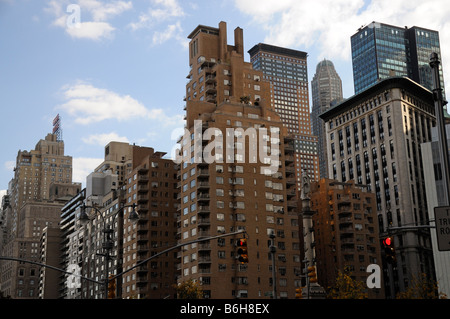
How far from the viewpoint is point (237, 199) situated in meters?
124

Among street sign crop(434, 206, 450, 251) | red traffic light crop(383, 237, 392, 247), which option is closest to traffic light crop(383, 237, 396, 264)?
red traffic light crop(383, 237, 392, 247)

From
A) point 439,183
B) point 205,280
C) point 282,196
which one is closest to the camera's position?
point 439,183

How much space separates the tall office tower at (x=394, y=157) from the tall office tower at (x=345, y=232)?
9.71 m

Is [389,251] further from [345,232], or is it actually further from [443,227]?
[345,232]

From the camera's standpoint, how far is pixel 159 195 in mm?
145750

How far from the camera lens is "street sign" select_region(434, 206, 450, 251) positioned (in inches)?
970

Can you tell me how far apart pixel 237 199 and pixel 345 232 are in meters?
37.7

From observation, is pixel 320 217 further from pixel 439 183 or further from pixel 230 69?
pixel 439 183

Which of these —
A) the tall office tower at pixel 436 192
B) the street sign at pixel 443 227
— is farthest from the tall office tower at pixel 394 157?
the street sign at pixel 443 227

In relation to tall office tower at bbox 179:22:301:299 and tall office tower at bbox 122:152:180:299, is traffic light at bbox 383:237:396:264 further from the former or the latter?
tall office tower at bbox 122:152:180:299

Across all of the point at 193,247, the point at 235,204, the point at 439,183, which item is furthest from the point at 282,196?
the point at 439,183

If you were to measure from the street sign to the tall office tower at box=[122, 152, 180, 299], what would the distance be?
11485cm

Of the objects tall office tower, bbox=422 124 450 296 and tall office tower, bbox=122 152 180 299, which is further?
tall office tower, bbox=122 152 180 299
